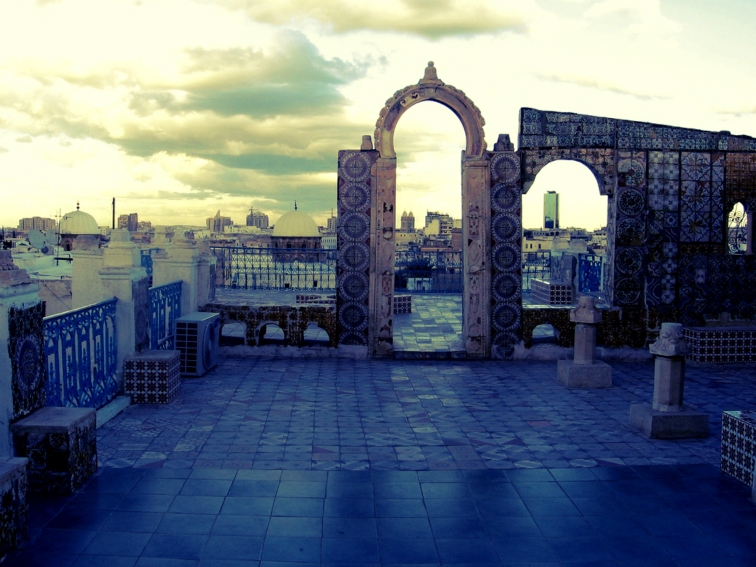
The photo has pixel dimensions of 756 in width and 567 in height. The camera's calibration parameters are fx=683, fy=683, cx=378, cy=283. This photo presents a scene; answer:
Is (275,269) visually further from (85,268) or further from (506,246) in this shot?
(506,246)

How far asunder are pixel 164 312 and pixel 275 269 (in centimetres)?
778

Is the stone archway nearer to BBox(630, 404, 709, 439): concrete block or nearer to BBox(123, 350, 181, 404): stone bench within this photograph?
BBox(123, 350, 181, 404): stone bench

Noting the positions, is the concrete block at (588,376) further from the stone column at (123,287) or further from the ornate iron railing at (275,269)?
the ornate iron railing at (275,269)

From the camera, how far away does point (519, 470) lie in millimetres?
5590

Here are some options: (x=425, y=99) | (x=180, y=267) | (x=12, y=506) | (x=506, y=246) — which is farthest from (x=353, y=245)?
(x=12, y=506)

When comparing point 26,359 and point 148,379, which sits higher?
point 26,359

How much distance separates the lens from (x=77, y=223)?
106 feet

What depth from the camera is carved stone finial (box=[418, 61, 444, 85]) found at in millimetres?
10242

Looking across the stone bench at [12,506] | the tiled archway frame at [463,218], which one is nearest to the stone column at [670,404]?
the tiled archway frame at [463,218]

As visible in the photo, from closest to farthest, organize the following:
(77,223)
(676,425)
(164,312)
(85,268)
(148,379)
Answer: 1. (676,425)
2. (148,379)
3. (164,312)
4. (85,268)
5. (77,223)

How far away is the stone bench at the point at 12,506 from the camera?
3.97m

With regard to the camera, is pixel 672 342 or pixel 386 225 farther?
pixel 386 225

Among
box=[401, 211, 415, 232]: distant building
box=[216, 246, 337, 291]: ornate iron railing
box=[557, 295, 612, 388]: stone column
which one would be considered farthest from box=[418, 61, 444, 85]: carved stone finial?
box=[401, 211, 415, 232]: distant building

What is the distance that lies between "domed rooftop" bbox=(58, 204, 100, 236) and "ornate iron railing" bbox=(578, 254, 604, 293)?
2509 centimetres
